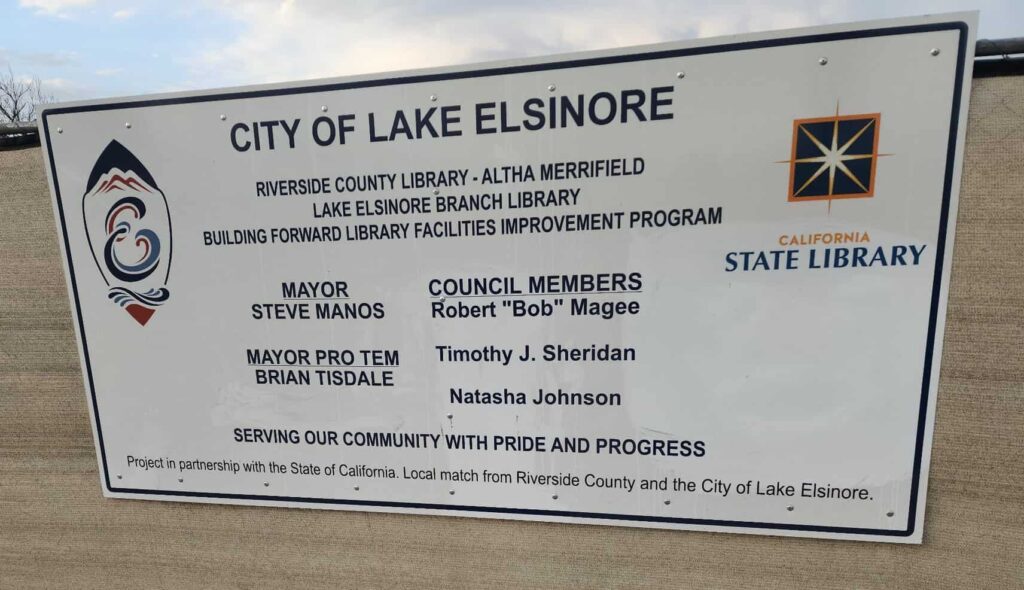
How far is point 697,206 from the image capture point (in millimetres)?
1140

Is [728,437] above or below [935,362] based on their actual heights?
below

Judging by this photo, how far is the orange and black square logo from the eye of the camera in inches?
41.8

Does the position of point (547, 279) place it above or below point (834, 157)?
below

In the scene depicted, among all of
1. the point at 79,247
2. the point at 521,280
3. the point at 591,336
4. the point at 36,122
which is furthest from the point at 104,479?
the point at 591,336

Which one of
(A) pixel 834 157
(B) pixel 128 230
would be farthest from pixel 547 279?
(B) pixel 128 230

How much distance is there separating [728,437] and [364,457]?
971 millimetres

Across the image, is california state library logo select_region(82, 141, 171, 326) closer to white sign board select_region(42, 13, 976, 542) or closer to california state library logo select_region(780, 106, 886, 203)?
white sign board select_region(42, 13, 976, 542)

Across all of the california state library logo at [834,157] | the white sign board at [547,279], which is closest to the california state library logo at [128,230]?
the white sign board at [547,279]

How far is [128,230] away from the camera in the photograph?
4.45 feet

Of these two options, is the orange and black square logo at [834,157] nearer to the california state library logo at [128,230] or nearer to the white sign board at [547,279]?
the white sign board at [547,279]

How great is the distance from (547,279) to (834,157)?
27.2 inches

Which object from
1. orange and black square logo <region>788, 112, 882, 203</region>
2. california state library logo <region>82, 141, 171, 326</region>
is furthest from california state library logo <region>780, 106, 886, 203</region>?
california state library logo <region>82, 141, 171, 326</region>

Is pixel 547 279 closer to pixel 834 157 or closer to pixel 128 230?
pixel 834 157

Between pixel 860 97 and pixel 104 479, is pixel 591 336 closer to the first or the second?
pixel 860 97
